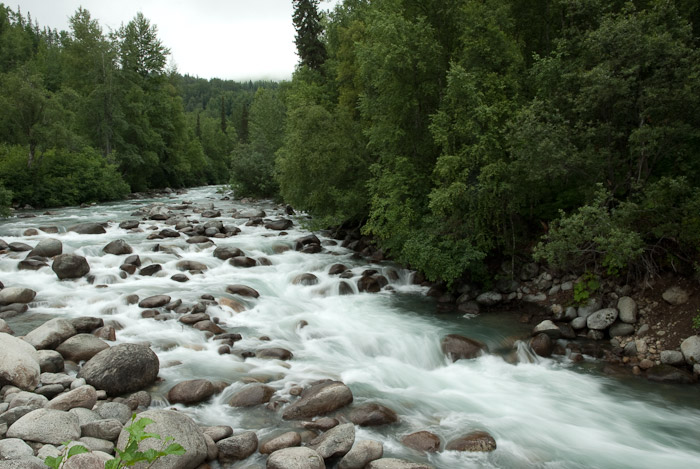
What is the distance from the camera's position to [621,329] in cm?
1066

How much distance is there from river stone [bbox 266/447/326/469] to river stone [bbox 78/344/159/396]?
10.8ft

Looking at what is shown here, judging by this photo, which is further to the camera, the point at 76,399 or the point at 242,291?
the point at 242,291

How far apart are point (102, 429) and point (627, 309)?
11226 millimetres

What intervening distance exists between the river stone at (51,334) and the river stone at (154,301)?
233 centimetres

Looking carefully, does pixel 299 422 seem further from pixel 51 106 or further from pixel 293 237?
pixel 51 106

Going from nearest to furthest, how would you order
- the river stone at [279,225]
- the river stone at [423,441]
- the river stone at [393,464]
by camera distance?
the river stone at [393,464] < the river stone at [423,441] < the river stone at [279,225]

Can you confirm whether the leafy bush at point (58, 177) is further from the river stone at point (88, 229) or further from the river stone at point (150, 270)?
the river stone at point (150, 270)

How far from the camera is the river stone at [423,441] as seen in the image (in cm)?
698

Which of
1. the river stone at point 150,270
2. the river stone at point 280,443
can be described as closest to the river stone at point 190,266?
the river stone at point 150,270

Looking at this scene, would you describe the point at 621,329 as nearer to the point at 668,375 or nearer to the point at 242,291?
the point at 668,375

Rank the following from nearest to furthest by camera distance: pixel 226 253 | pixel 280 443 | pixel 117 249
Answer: pixel 280 443
pixel 117 249
pixel 226 253

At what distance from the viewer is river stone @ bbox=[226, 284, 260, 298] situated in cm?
1376

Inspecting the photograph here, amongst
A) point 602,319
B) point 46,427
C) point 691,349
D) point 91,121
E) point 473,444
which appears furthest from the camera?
point 91,121

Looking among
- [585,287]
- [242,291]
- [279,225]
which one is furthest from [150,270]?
[585,287]
